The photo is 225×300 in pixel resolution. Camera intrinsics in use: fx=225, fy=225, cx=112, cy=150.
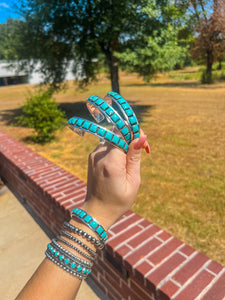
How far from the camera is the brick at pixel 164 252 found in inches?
72.1

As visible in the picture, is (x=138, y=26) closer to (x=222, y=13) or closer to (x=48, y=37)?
(x=48, y=37)

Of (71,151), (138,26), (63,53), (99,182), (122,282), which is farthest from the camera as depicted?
(63,53)

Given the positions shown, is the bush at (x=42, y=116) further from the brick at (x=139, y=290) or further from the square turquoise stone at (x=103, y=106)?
the square turquoise stone at (x=103, y=106)

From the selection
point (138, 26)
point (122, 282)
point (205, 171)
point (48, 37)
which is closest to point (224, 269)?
point (122, 282)

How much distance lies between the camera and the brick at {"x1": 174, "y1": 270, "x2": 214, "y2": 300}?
4.94ft

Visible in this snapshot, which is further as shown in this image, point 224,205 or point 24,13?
point 24,13

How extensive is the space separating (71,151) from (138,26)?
622 centimetres

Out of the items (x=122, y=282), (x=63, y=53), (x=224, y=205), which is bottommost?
(x=224, y=205)

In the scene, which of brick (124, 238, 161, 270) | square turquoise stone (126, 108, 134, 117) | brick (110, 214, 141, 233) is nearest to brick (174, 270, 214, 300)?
brick (124, 238, 161, 270)

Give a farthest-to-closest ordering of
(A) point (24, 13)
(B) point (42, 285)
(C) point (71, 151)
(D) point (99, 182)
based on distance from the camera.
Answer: (A) point (24, 13)
(C) point (71, 151)
(D) point (99, 182)
(B) point (42, 285)

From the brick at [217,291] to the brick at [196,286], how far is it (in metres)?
0.04

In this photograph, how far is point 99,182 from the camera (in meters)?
1.05

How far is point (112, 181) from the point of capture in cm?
102

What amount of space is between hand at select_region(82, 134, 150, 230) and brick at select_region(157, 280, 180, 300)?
0.85 meters
